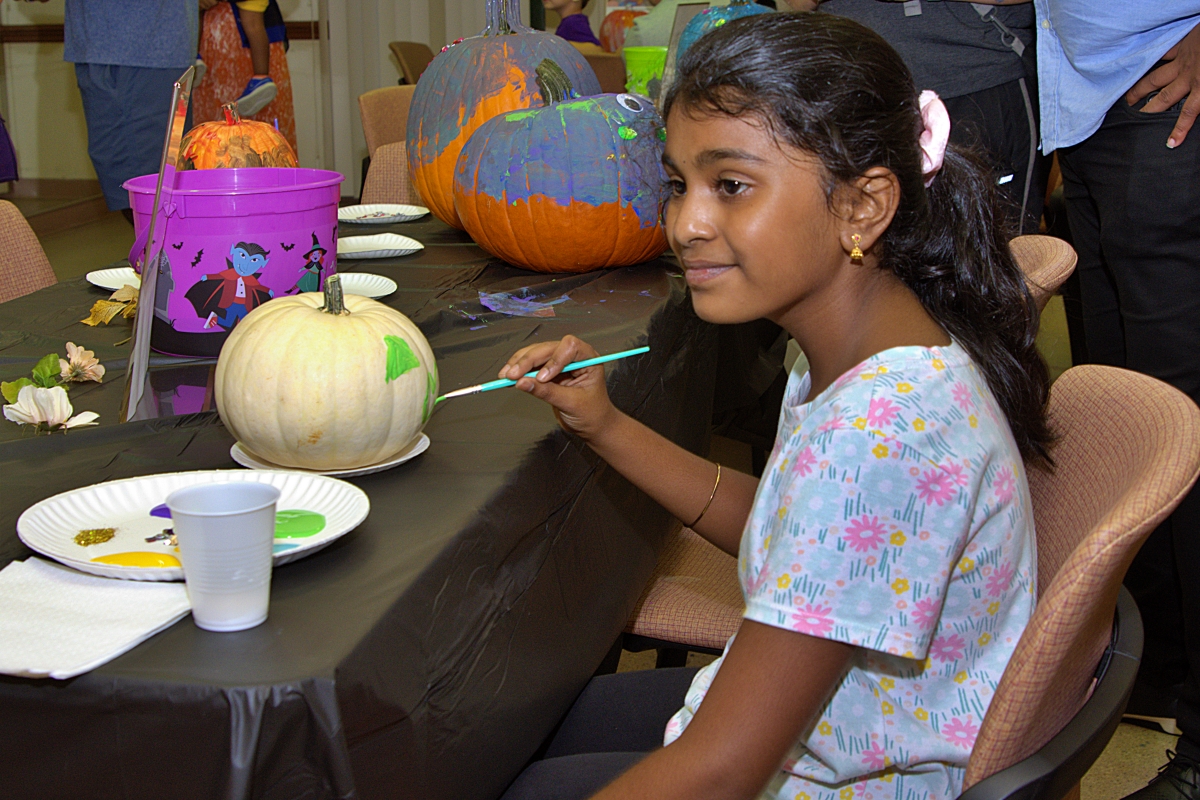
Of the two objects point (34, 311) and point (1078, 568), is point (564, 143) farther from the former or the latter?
point (1078, 568)

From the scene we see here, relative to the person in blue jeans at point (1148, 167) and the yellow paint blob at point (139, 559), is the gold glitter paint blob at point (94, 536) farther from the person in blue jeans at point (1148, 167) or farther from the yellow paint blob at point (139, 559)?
the person in blue jeans at point (1148, 167)

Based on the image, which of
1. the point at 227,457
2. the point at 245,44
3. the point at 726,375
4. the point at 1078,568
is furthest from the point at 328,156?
the point at 1078,568

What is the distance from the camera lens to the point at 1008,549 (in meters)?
0.81

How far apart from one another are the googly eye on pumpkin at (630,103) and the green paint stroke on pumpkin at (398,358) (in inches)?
36.5

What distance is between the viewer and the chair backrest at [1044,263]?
1.24 meters

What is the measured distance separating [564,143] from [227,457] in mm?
878

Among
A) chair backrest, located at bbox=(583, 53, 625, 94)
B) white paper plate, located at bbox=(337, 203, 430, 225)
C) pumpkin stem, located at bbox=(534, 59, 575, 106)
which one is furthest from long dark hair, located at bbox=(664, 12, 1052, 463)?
chair backrest, located at bbox=(583, 53, 625, 94)

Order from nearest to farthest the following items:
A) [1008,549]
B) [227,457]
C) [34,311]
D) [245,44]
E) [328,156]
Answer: [1008,549] → [227,457] → [34,311] → [245,44] → [328,156]

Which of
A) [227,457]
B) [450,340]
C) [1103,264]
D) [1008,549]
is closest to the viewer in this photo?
[1008,549]

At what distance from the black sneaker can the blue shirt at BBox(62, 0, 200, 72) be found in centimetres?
311

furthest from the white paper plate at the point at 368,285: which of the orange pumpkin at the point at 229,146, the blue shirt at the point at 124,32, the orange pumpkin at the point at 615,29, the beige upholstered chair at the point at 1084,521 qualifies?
the orange pumpkin at the point at 615,29

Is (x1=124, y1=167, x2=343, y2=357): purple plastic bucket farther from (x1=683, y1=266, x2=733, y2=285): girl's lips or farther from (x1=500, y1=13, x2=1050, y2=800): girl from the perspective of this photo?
(x1=683, y1=266, x2=733, y2=285): girl's lips

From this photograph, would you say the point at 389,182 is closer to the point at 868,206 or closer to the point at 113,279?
the point at 113,279

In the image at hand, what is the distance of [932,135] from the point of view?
90 cm
